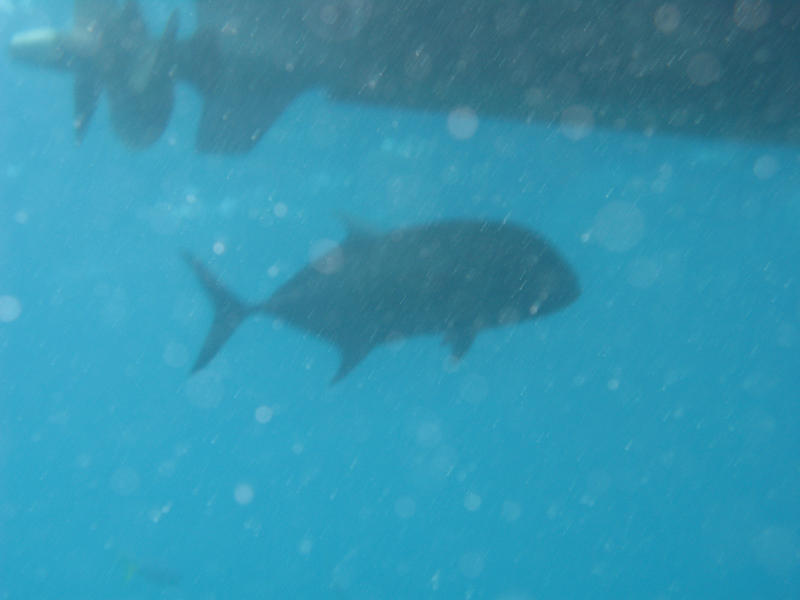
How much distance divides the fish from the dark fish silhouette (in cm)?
154

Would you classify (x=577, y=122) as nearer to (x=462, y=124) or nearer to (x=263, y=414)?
(x=462, y=124)

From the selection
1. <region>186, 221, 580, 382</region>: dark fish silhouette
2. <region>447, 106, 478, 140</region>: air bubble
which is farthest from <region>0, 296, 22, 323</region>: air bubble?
<region>447, 106, 478, 140</region>: air bubble

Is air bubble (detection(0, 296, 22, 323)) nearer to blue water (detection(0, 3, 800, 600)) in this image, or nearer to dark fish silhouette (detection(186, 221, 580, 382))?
blue water (detection(0, 3, 800, 600))

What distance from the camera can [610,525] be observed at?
716 cm

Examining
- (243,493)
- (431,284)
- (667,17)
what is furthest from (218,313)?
(667,17)

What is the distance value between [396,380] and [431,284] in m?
2.02

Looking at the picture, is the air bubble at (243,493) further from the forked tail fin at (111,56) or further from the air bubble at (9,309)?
the forked tail fin at (111,56)

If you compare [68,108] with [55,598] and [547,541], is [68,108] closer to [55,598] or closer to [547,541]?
[55,598]

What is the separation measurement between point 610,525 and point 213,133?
6.63 m

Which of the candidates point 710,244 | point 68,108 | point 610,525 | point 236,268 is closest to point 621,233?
point 710,244

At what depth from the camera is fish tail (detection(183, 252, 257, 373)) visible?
18.5 feet

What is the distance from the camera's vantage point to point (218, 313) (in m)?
5.72

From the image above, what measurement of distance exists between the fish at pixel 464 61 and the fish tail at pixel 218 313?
1.68 m

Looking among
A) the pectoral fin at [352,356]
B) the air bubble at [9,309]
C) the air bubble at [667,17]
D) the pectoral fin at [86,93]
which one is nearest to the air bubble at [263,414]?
the pectoral fin at [352,356]
